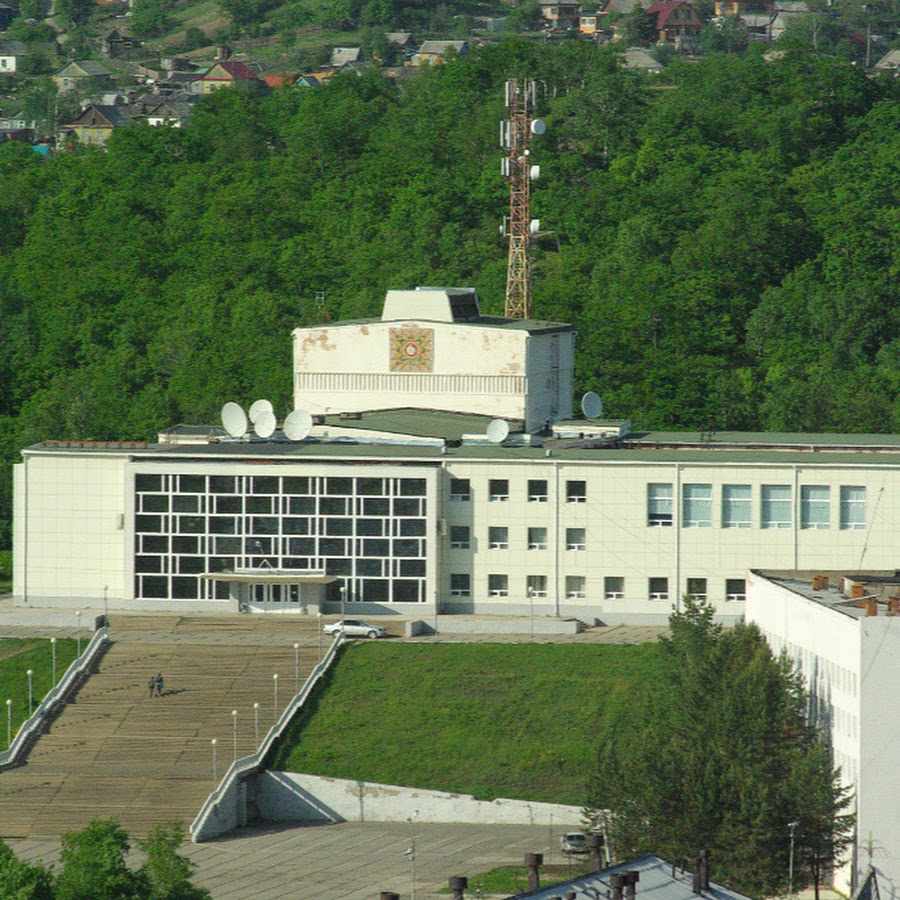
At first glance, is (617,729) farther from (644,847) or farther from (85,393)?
(85,393)

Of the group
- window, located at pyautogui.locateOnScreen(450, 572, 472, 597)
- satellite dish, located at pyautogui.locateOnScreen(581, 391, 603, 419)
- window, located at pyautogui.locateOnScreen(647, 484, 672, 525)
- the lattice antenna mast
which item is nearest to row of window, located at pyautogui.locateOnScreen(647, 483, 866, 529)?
window, located at pyautogui.locateOnScreen(647, 484, 672, 525)

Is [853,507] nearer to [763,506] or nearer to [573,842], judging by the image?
[763,506]

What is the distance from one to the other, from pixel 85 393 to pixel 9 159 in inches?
2631

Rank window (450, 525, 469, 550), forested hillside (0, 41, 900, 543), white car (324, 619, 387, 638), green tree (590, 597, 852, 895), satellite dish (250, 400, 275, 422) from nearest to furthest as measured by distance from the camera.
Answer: green tree (590, 597, 852, 895), white car (324, 619, 387, 638), window (450, 525, 469, 550), satellite dish (250, 400, 275, 422), forested hillside (0, 41, 900, 543)

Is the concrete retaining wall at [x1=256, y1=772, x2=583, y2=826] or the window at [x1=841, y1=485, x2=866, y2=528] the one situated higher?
the window at [x1=841, y1=485, x2=866, y2=528]

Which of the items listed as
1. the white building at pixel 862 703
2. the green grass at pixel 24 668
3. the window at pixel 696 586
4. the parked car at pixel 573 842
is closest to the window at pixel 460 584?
the window at pixel 696 586

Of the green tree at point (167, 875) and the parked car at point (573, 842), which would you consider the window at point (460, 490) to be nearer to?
the parked car at point (573, 842)

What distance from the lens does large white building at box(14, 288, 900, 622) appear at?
300ft

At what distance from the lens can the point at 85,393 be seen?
121 metres

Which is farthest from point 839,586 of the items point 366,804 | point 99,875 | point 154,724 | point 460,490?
point 99,875

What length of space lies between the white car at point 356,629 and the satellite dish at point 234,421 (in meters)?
10.0

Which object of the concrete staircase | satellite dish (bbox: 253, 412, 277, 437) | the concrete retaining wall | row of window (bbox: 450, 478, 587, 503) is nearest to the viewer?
the concrete staircase

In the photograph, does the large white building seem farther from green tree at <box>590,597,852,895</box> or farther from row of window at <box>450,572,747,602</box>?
green tree at <box>590,597,852,895</box>

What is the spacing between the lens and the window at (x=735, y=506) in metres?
91.8
